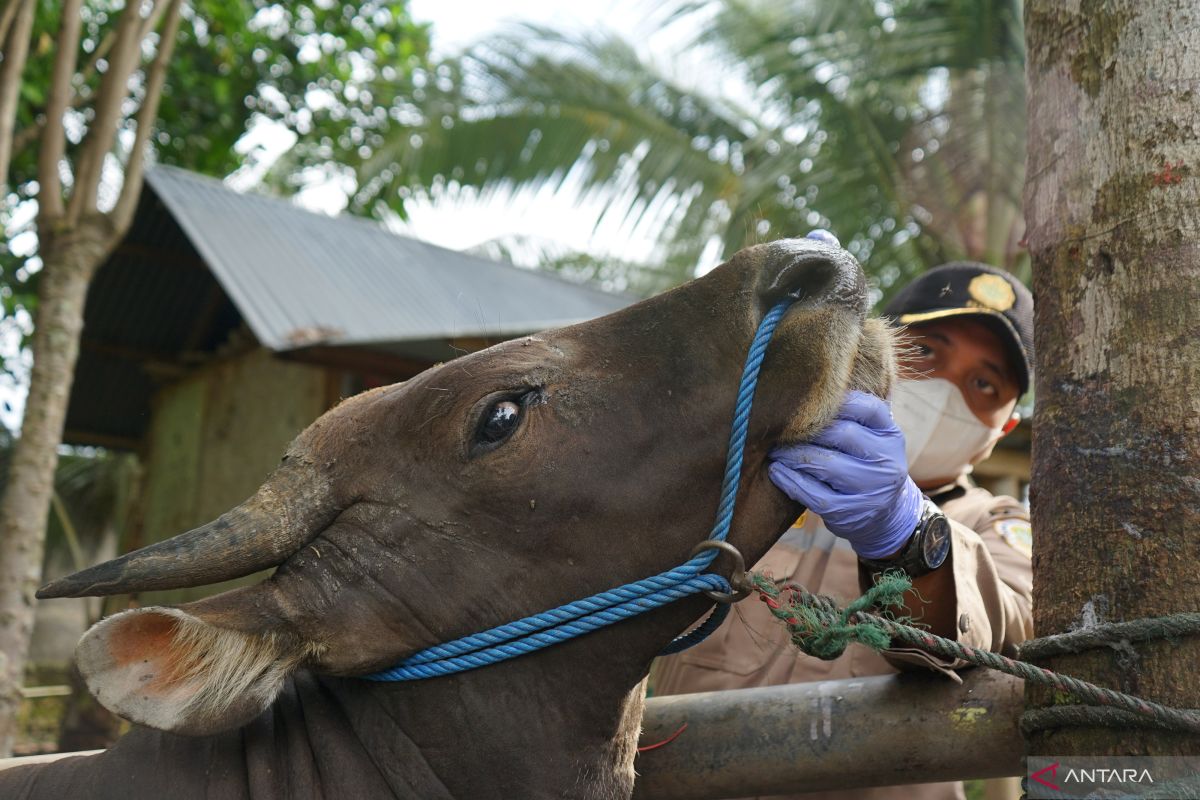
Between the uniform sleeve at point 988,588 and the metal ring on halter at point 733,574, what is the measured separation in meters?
0.44

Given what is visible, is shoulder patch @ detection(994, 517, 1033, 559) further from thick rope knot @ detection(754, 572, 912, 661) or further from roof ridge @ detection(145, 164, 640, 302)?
roof ridge @ detection(145, 164, 640, 302)

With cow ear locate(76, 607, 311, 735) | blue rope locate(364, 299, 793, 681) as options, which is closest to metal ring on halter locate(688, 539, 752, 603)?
blue rope locate(364, 299, 793, 681)

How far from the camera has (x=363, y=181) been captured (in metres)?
12.1

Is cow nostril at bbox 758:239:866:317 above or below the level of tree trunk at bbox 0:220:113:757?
above

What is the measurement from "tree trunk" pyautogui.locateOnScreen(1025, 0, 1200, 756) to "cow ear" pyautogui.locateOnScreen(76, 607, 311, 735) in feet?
4.51

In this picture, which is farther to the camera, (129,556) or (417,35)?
(417,35)

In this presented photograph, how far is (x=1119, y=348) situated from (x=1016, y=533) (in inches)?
49.7

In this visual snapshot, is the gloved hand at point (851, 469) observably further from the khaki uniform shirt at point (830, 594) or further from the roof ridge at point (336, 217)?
the roof ridge at point (336, 217)

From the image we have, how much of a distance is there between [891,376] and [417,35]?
11149 millimetres

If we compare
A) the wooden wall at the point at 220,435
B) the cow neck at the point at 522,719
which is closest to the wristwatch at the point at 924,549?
the cow neck at the point at 522,719

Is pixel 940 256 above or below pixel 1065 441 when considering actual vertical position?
above

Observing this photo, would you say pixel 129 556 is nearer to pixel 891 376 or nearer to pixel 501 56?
pixel 891 376

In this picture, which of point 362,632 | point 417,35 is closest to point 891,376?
point 362,632

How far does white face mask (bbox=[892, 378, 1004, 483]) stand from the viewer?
10.3 feet
